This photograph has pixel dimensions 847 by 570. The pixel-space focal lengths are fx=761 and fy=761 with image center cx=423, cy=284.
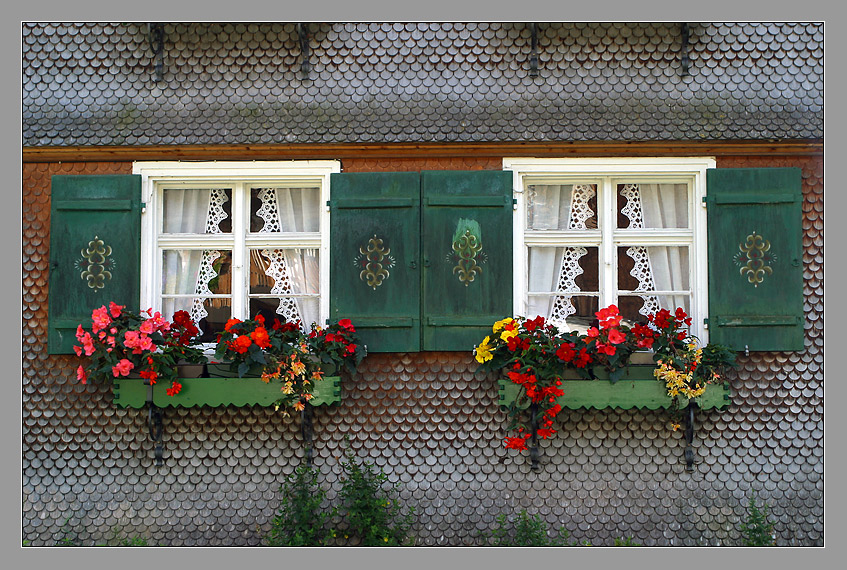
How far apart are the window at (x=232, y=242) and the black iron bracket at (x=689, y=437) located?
2737 mm

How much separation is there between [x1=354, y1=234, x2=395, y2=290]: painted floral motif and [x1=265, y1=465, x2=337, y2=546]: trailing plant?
144 centimetres

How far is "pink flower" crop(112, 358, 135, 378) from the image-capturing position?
16.9ft

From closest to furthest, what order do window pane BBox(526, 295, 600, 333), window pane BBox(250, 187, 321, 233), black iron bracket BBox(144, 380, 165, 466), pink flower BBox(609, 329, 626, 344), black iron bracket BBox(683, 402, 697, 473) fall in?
pink flower BBox(609, 329, 626, 344) → black iron bracket BBox(683, 402, 697, 473) → black iron bracket BBox(144, 380, 165, 466) → window pane BBox(526, 295, 600, 333) → window pane BBox(250, 187, 321, 233)

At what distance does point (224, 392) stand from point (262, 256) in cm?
109

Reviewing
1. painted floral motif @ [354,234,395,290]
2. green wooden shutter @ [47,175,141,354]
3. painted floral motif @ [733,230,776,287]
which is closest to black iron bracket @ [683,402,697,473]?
painted floral motif @ [733,230,776,287]

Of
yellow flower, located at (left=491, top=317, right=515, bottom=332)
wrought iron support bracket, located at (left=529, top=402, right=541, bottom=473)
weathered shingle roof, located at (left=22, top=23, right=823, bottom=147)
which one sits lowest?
wrought iron support bracket, located at (left=529, top=402, right=541, bottom=473)

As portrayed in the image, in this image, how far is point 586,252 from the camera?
5.74 m

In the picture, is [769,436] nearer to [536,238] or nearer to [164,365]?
[536,238]

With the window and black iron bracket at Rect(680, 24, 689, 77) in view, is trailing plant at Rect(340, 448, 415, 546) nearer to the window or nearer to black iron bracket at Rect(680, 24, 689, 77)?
the window

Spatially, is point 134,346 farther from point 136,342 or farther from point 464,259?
point 464,259

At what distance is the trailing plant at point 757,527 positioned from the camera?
5254 mm

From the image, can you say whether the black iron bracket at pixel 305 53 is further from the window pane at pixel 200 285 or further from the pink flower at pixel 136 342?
the pink flower at pixel 136 342

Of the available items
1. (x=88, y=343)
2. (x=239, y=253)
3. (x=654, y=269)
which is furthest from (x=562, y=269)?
(x=88, y=343)

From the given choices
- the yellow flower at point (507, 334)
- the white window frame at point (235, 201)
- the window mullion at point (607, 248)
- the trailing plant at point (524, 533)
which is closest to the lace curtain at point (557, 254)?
the window mullion at point (607, 248)
